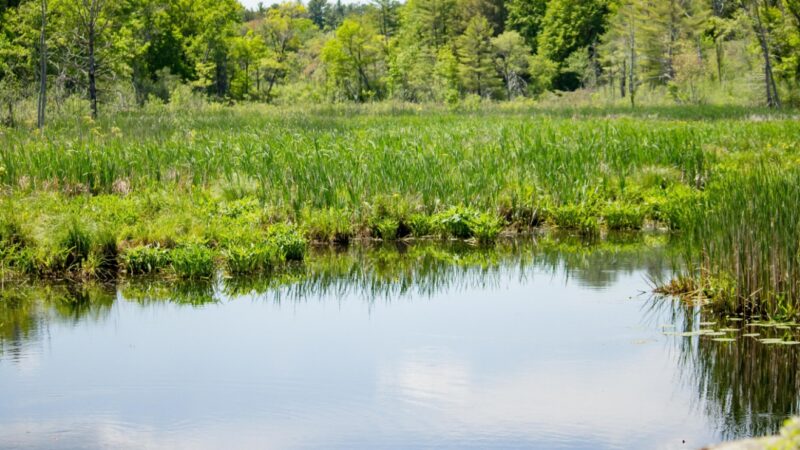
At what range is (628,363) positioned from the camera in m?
7.78

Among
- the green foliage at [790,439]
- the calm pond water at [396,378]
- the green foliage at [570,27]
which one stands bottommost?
the calm pond water at [396,378]

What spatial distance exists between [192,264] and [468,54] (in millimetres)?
67417

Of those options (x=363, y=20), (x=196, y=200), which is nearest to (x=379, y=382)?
(x=196, y=200)

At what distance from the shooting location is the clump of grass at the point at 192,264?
36.2 feet

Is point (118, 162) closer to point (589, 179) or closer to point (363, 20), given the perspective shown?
point (589, 179)

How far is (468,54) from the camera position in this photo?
76500mm

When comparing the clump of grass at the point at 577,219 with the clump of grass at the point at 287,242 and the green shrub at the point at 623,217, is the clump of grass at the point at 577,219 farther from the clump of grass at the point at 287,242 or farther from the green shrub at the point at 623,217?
the clump of grass at the point at 287,242

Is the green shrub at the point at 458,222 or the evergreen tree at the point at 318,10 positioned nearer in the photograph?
the green shrub at the point at 458,222

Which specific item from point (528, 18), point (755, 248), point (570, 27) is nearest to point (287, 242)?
point (755, 248)

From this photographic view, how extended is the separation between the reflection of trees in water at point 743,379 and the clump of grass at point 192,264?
5416 millimetres

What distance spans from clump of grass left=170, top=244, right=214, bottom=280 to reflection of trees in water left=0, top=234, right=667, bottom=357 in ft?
0.53

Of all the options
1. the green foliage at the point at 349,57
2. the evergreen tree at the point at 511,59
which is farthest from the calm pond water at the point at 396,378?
the evergreen tree at the point at 511,59

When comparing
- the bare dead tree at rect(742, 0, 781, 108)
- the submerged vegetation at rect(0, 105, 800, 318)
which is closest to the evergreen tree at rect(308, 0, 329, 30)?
the bare dead tree at rect(742, 0, 781, 108)

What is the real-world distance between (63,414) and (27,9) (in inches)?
1291
